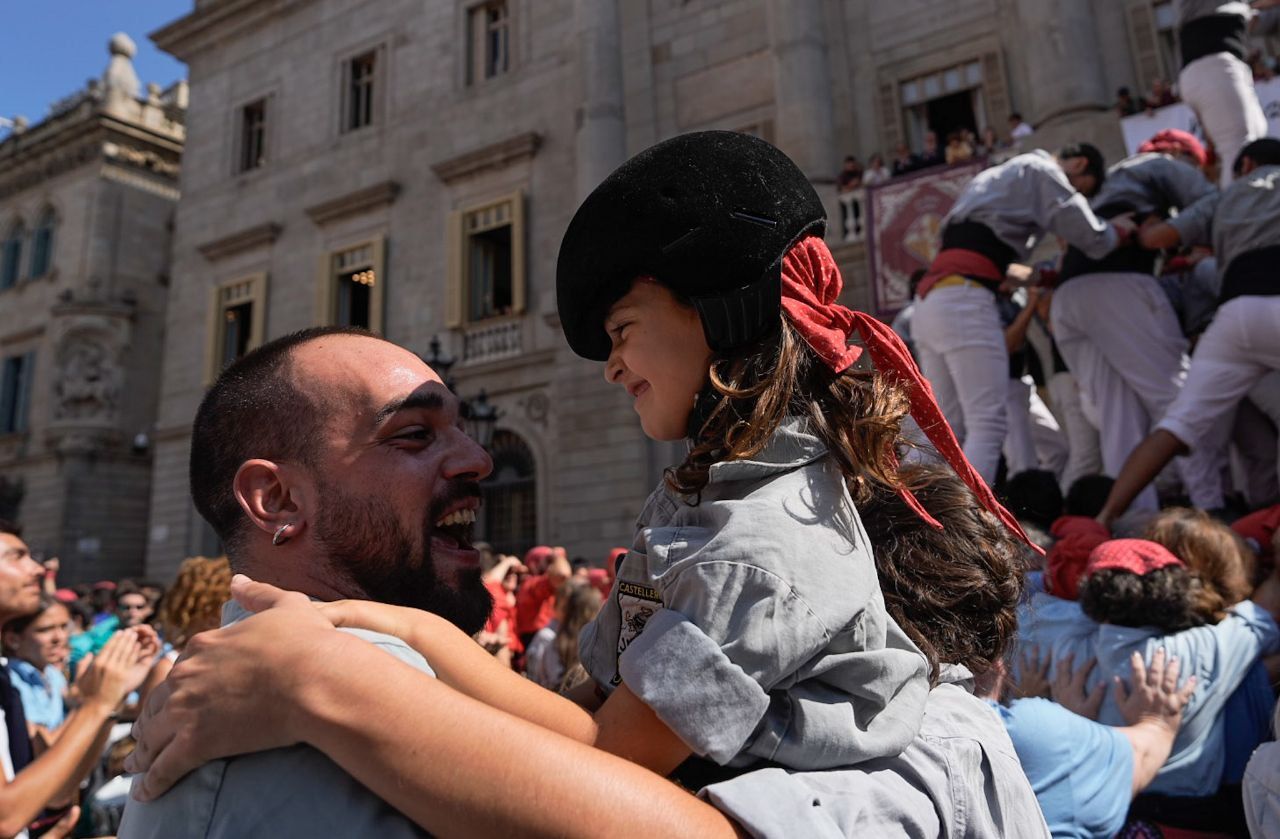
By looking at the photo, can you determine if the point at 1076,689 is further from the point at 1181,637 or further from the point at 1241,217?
the point at 1241,217

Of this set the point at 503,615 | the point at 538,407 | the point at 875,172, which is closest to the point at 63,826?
the point at 503,615

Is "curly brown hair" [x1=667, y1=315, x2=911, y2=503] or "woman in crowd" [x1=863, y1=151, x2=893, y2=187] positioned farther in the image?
"woman in crowd" [x1=863, y1=151, x2=893, y2=187]

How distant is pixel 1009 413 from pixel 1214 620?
12.8 feet

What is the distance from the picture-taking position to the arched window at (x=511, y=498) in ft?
57.2

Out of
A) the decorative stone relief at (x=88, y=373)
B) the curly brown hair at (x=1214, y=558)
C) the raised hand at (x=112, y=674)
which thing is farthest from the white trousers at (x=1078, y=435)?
the decorative stone relief at (x=88, y=373)

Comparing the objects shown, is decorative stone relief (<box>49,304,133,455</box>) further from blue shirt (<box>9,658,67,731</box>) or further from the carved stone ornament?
blue shirt (<box>9,658,67,731</box>)

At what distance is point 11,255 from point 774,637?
33712 millimetres

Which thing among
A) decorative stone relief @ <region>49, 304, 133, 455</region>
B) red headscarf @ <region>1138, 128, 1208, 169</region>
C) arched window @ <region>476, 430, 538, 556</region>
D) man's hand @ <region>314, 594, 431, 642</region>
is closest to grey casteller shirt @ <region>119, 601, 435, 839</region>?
man's hand @ <region>314, 594, 431, 642</region>

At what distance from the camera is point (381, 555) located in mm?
1609

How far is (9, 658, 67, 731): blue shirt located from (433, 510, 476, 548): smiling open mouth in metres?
3.69

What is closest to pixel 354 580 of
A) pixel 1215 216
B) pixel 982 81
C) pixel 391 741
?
pixel 391 741

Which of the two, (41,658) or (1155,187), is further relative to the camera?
(1155,187)

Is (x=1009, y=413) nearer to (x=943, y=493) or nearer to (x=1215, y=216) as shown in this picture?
(x=1215, y=216)

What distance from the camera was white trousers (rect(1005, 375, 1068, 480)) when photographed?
711cm
